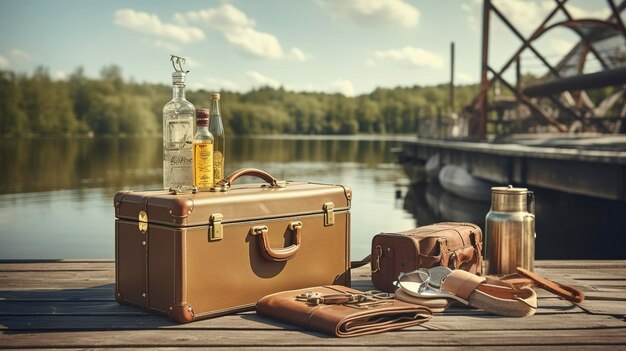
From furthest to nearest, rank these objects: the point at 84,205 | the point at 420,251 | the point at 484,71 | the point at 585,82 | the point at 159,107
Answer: the point at 159,107 → the point at 484,71 → the point at 84,205 → the point at 585,82 → the point at 420,251

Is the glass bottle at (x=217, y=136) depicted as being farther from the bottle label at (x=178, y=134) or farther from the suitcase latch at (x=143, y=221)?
the suitcase latch at (x=143, y=221)

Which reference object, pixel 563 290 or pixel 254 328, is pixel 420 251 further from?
pixel 254 328

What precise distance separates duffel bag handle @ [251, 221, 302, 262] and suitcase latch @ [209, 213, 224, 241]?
0.22 m

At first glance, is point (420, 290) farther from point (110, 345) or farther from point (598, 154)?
point (598, 154)

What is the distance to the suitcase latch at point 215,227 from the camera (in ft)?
12.0

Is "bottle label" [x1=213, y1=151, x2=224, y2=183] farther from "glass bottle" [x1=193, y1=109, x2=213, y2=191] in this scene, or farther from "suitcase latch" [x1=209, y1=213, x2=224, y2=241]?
"suitcase latch" [x1=209, y1=213, x2=224, y2=241]

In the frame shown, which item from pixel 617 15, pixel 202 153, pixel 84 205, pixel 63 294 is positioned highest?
pixel 617 15

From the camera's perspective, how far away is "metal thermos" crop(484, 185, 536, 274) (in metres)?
4.59

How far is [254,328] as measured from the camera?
11.4ft

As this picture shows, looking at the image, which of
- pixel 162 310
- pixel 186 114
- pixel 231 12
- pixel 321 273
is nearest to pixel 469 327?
pixel 321 273

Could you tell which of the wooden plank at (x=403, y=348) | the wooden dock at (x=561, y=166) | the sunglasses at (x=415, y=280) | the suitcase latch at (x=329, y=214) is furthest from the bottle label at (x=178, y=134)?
the wooden dock at (x=561, y=166)

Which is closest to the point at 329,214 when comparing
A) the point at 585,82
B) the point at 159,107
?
the point at 585,82

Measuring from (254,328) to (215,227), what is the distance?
536mm

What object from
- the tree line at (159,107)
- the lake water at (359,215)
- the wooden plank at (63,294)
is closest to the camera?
the wooden plank at (63,294)
